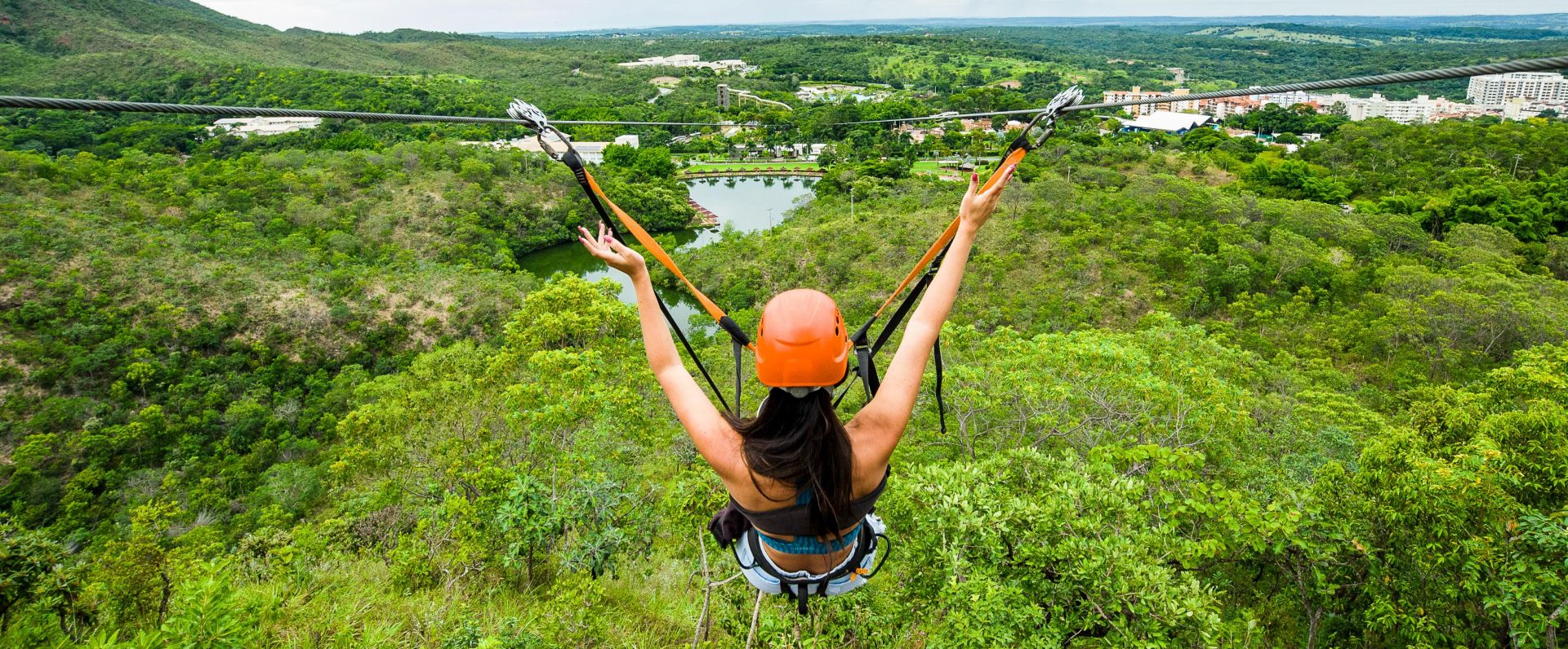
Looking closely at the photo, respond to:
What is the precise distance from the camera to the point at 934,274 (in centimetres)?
196

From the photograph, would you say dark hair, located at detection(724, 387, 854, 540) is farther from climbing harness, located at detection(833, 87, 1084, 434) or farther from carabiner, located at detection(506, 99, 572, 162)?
carabiner, located at detection(506, 99, 572, 162)

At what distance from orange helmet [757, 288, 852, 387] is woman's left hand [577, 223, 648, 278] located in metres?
0.35

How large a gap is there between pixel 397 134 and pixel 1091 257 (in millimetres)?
49715

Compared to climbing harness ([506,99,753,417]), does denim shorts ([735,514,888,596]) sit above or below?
below

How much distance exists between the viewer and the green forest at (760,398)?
153 inches

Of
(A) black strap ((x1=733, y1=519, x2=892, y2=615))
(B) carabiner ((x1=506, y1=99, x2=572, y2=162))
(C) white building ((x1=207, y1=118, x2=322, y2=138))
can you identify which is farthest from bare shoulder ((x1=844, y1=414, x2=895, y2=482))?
(C) white building ((x1=207, y1=118, x2=322, y2=138))

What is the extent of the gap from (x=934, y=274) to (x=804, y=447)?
65 centimetres

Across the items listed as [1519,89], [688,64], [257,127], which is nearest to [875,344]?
[257,127]

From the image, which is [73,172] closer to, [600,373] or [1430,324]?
[600,373]

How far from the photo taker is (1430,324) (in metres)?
16.1

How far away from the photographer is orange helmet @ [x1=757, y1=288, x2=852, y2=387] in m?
1.54

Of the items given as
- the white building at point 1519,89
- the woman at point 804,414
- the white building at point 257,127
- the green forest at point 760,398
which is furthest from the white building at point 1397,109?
the woman at point 804,414

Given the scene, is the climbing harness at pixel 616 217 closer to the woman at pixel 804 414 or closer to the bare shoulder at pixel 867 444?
the woman at pixel 804 414

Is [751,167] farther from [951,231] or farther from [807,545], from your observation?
[807,545]
